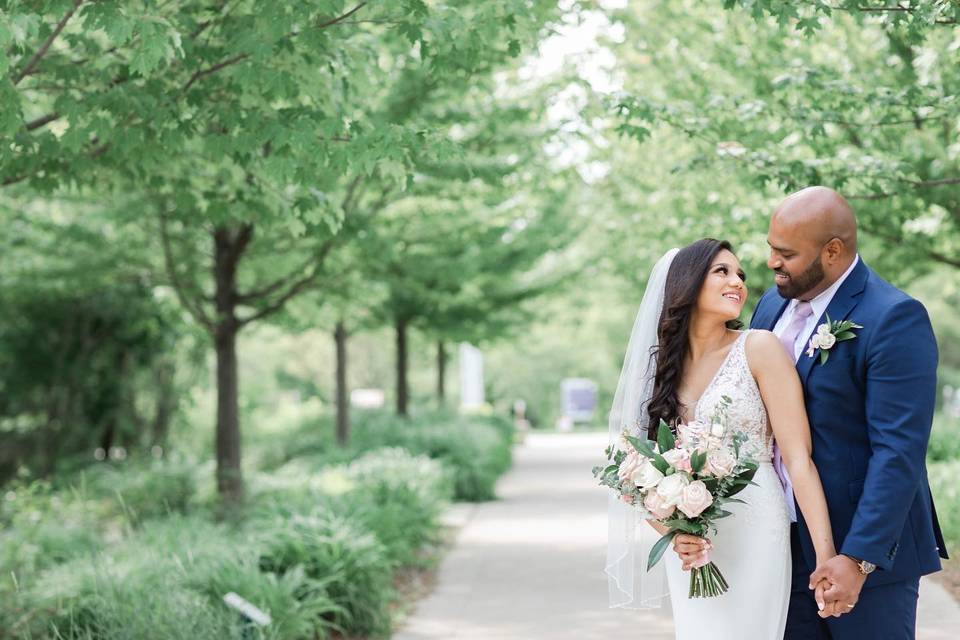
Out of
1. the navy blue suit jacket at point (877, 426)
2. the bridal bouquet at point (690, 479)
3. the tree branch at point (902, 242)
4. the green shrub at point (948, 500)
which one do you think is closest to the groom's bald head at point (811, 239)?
the navy blue suit jacket at point (877, 426)

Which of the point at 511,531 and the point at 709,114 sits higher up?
the point at 709,114

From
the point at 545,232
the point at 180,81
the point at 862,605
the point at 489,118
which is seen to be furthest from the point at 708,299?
the point at 545,232

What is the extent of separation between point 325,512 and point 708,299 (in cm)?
538

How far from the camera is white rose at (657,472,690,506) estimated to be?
11.7ft

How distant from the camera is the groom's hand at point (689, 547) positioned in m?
3.64

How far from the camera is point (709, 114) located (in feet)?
23.6

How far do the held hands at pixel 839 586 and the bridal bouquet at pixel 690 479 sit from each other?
14.2 inches

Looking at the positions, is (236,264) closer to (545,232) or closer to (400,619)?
(400,619)

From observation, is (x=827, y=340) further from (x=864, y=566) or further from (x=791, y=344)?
(x=864, y=566)

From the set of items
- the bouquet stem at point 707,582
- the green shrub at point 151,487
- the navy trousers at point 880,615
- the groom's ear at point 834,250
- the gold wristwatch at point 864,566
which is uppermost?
the groom's ear at point 834,250

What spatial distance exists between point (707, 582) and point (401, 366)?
56.7ft

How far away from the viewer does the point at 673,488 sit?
3.56m

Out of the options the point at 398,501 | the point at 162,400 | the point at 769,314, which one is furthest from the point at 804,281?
the point at 162,400

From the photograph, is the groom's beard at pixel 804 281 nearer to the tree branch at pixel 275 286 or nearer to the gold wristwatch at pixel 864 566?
the gold wristwatch at pixel 864 566
